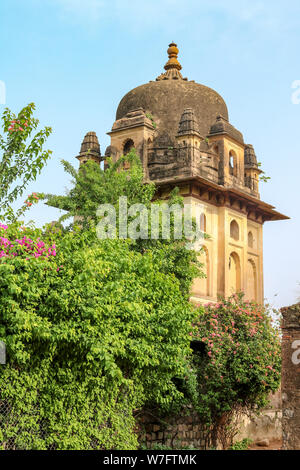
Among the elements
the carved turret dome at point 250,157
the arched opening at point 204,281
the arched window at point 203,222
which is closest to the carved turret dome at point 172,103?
the carved turret dome at point 250,157

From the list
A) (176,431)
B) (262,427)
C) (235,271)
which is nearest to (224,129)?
(235,271)

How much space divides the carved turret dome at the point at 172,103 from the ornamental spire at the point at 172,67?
0.22 meters

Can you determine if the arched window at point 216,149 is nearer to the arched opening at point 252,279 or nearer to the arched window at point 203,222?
the arched window at point 203,222

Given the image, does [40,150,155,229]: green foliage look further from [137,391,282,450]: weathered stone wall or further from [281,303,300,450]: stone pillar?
[281,303,300,450]: stone pillar

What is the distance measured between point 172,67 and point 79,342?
21.0 metres

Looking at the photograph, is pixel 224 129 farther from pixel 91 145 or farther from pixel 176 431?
pixel 176 431

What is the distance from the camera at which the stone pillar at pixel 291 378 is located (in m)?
9.59

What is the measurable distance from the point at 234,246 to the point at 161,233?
24.4 ft

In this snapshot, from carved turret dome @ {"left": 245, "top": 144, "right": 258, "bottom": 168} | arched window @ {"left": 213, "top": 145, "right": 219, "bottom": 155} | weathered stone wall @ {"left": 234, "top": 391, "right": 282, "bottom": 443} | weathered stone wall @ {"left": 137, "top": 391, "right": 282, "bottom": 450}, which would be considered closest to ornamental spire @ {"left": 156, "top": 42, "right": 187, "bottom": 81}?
arched window @ {"left": 213, "top": 145, "right": 219, "bottom": 155}

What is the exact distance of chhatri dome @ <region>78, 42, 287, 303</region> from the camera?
23.8 m

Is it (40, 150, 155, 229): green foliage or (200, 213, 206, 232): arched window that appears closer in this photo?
(40, 150, 155, 229): green foliage

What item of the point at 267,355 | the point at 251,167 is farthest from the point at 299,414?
the point at 251,167
